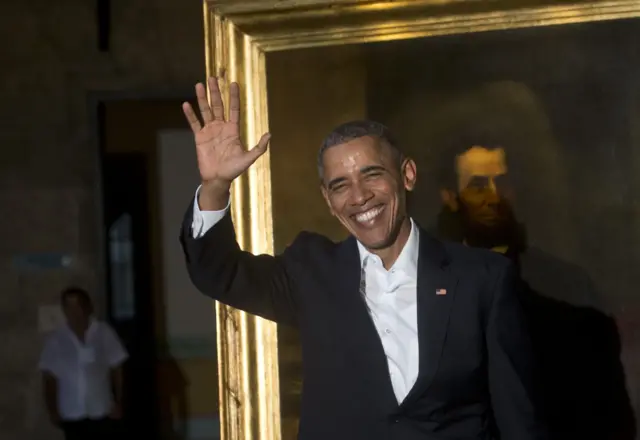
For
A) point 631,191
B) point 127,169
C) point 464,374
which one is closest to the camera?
point 464,374

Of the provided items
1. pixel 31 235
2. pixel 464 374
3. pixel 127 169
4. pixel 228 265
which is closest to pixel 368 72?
pixel 228 265

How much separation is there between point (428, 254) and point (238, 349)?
0.44 metres

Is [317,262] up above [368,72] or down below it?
below

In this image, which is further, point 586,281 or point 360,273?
point 586,281

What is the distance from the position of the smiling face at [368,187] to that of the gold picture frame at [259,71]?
0.89ft

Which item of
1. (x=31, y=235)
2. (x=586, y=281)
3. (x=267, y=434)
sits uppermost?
(x=31, y=235)

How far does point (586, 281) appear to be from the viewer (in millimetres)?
1551

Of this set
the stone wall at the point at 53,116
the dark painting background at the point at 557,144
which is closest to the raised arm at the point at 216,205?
the dark painting background at the point at 557,144

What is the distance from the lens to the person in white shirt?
2109mm

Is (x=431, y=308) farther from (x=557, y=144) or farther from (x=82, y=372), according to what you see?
(x=82, y=372)

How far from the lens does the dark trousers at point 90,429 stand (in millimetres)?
2125

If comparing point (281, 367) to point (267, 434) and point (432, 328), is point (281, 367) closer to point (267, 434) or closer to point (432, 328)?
point (267, 434)

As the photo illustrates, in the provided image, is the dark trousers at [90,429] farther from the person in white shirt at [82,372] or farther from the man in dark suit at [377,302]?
the man in dark suit at [377,302]

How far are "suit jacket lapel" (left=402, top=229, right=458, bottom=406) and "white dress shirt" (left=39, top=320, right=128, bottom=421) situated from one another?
3.63ft
